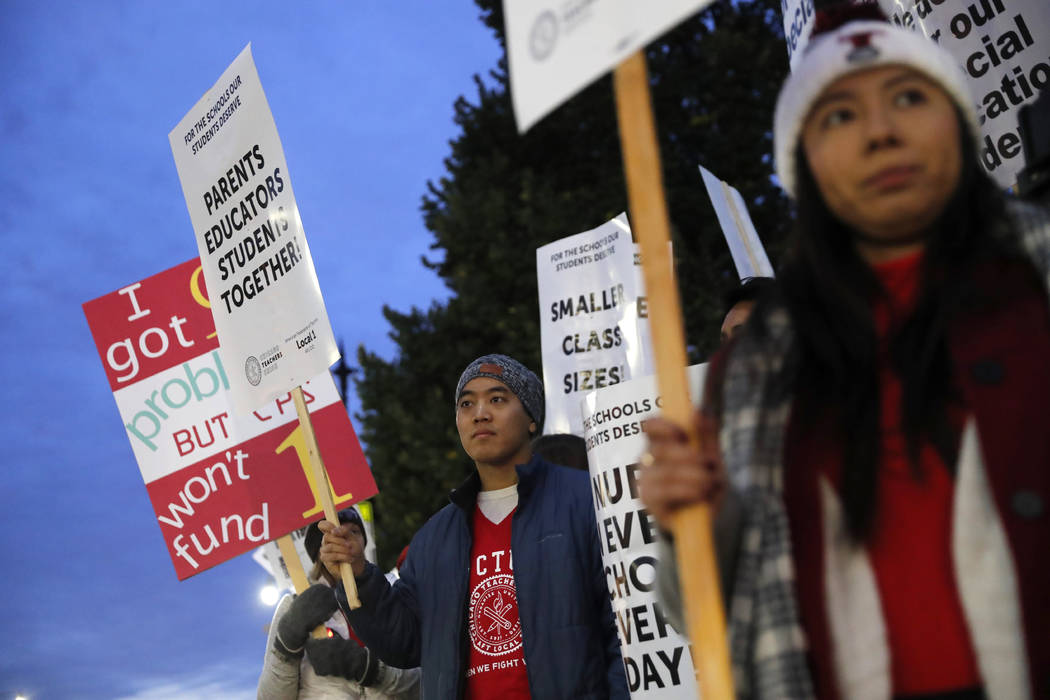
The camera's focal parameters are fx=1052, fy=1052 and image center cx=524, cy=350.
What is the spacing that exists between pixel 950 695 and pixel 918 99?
2.90ft

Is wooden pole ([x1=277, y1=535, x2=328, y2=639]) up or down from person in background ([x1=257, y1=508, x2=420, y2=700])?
up

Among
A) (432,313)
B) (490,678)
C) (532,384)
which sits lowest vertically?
(490,678)

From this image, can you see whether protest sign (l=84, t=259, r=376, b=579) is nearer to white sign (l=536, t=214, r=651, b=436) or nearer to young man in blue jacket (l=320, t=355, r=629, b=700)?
young man in blue jacket (l=320, t=355, r=629, b=700)

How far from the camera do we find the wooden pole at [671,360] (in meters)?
1.40

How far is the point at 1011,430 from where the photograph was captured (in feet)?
4.68

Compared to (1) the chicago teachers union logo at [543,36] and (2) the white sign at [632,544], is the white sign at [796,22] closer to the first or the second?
(2) the white sign at [632,544]

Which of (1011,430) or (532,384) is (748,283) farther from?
(1011,430)

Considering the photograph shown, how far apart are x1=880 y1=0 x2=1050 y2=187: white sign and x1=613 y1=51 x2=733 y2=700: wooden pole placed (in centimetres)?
237

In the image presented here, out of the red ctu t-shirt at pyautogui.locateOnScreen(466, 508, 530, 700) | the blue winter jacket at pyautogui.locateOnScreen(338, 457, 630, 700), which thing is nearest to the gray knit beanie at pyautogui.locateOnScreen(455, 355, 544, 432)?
the blue winter jacket at pyautogui.locateOnScreen(338, 457, 630, 700)

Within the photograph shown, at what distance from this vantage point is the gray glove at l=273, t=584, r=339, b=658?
451 centimetres

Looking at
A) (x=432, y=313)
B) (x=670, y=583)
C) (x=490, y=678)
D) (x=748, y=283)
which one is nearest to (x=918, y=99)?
(x=670, y=583)

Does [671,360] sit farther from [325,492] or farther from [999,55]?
[999,55]

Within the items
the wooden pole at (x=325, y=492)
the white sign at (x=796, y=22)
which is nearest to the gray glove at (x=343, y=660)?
the wooden pole at (x=325, y=492)

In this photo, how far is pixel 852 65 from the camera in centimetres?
163
